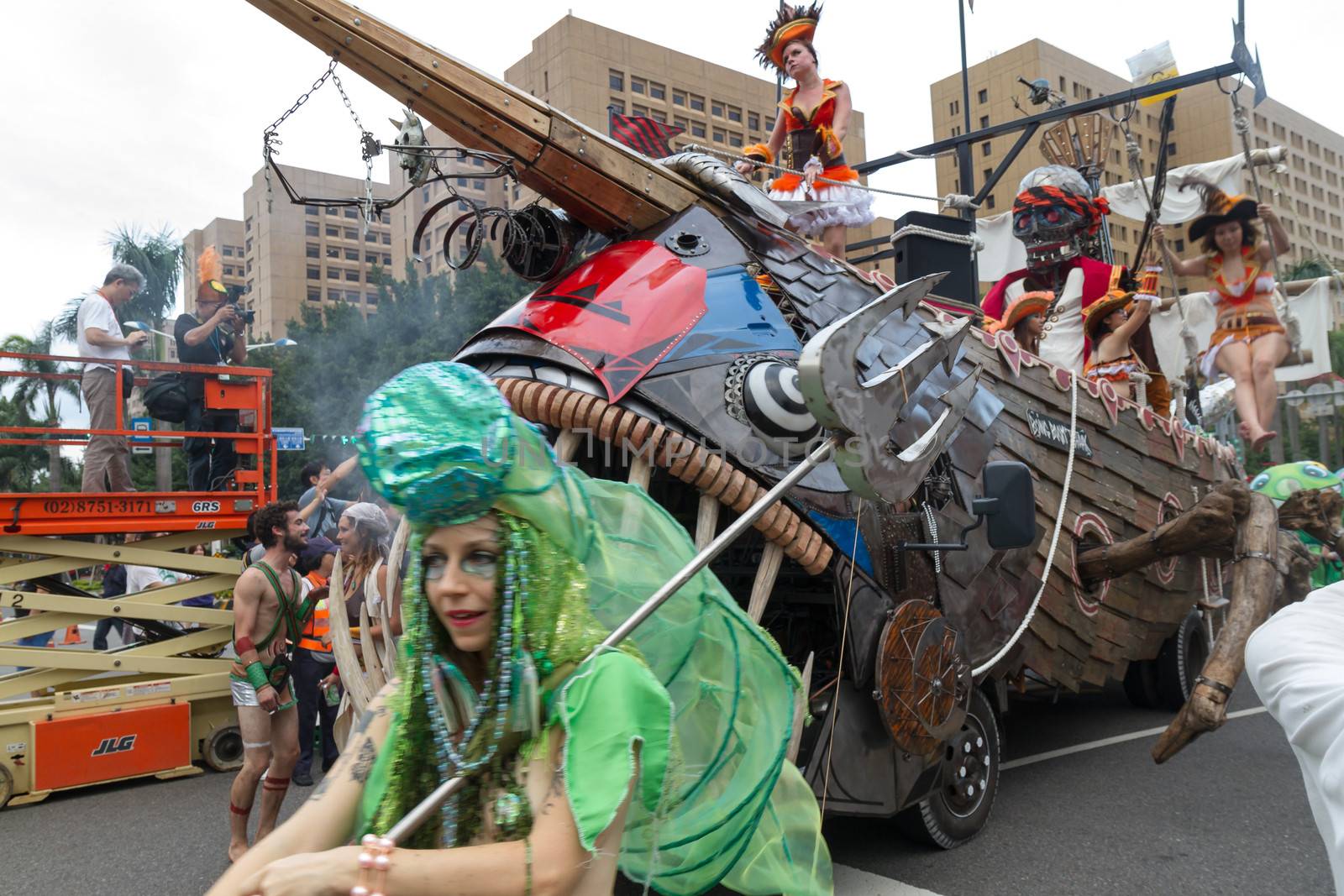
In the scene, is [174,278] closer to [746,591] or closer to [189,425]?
[189,425]

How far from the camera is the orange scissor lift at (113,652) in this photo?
6.36 m

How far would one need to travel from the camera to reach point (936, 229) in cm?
609

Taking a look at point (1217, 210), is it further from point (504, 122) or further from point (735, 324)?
point (504, 122)

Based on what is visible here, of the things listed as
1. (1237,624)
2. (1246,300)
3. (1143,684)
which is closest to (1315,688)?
(1237,624)

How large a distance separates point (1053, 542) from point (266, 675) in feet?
13.7

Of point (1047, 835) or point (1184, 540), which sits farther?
point (1184, 540)

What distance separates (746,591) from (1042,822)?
2113 millimetres

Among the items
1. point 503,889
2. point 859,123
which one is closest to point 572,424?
point 503,889

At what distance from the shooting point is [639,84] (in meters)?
37.5

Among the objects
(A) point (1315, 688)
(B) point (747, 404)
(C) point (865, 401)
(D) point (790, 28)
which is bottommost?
(A) point (1315, 688)

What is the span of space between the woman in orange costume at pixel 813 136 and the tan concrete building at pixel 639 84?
2465 cm

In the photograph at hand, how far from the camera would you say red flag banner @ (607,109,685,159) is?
535cm

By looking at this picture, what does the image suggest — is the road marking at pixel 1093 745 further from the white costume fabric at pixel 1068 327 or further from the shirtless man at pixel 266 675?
the shirtless man at pixel 266 675

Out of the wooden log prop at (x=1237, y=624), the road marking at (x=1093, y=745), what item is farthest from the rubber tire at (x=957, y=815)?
the road marking at (x=1093, y=745)
